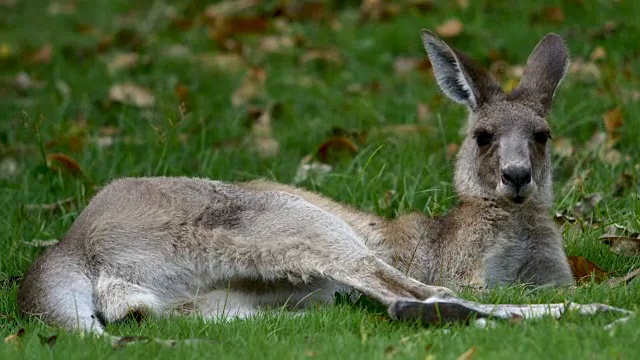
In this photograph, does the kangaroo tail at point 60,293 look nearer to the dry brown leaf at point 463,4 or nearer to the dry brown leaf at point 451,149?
the dry brown leaf at point 451,149

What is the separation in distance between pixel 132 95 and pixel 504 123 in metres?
4.30

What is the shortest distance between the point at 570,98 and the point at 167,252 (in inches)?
173

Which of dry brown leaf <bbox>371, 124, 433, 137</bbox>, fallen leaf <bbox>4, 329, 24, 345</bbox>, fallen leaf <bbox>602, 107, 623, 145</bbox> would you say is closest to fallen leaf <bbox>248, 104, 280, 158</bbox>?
dry brown leaf <bbox>371, 124, 433, 137</bbox>

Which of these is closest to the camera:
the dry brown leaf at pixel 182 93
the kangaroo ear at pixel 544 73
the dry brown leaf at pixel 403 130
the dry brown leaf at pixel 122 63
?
the kangaroo ear at pixel 544 73

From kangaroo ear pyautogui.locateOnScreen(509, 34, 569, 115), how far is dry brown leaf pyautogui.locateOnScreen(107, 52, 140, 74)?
519 centimetres

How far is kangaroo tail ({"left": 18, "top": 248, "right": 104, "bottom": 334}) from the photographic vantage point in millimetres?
5219

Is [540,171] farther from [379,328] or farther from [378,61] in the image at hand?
[378,61]

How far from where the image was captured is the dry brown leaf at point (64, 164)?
7.84m

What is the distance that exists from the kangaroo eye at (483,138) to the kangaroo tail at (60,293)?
2273mm

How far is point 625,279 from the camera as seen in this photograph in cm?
552

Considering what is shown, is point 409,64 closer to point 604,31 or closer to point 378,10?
point 378,10

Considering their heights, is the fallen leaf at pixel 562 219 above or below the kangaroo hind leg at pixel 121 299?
above

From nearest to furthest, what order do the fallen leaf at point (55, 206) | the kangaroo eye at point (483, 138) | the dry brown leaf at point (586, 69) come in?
the kangaroo eye at point (483, 138) → the fallen leaf at point (55, 206) → the dry brown leaf at point (586, 69)

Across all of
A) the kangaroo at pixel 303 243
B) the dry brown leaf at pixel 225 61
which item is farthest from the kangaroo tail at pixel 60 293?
the dry brown leaf at pixel 225 61
